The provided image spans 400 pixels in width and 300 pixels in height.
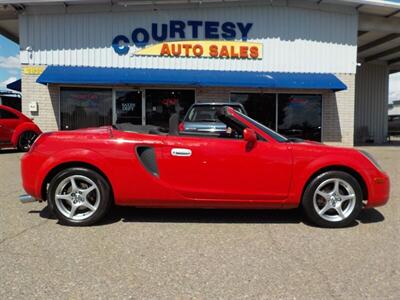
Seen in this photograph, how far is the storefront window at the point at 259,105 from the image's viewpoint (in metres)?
16.5

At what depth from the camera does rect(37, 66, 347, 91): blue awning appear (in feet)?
47.9

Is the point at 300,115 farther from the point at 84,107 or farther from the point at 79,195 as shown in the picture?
the point at 79,195

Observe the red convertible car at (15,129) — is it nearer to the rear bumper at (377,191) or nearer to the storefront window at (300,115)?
the storefront window at (300,115)

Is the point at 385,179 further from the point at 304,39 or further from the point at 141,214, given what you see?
the point at 304,39

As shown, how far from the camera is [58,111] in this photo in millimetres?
15828

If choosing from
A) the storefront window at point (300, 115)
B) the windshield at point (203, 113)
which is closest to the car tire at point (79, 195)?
the windshield at point (203, 113)

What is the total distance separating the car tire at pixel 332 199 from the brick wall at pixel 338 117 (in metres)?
12.1

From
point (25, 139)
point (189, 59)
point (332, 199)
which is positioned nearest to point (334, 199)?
point (332, 199)

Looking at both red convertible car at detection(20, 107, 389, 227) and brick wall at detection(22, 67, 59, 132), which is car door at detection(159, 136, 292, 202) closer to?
red convertible car at detection(20, 107, 389, 227)

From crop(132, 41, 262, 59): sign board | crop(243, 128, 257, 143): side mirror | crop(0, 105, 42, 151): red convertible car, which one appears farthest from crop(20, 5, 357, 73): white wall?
crop(243, 128, 257, 143): side mirror

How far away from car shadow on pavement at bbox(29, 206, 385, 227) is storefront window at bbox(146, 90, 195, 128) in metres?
10.2

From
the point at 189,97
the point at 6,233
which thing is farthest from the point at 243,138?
the point at 189,97

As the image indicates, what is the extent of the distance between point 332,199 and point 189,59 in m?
11.5

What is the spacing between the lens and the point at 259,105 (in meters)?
16.6
